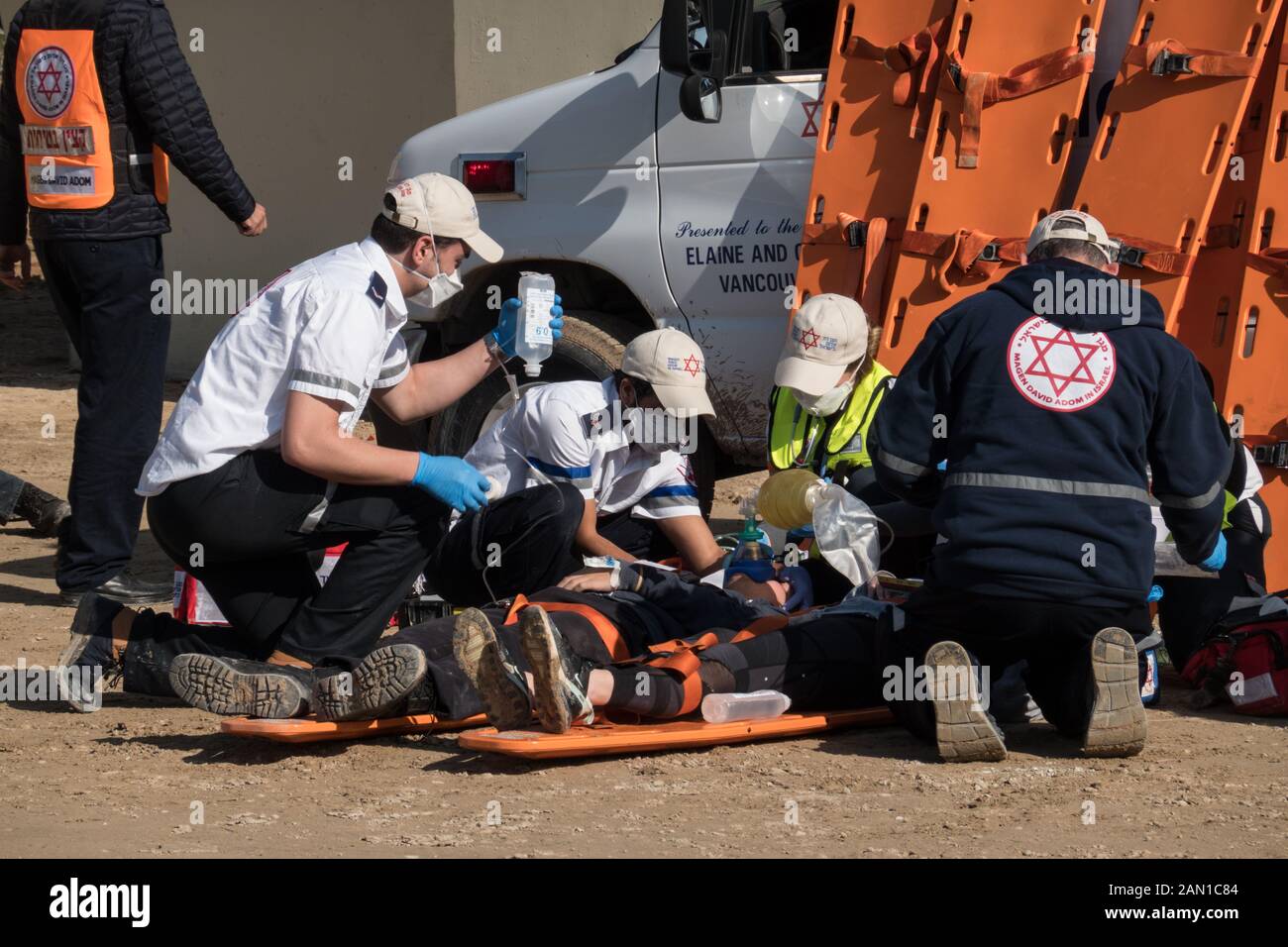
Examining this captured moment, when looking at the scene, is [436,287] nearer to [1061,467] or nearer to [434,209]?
[434,209]

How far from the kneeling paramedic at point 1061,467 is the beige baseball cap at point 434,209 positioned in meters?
1.41

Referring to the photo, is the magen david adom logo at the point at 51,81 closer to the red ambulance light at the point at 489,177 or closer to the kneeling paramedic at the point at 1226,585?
the red ambulance light at the point at 489,177

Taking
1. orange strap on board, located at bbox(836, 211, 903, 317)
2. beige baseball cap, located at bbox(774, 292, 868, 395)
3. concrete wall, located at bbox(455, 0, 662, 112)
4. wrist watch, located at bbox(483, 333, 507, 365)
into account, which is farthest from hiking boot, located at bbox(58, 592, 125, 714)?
concrete wall, located at bbox(455, 0, 662, 112)

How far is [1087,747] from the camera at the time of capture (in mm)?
4609

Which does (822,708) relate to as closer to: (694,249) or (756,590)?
(756,590)

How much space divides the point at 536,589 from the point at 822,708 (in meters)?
1.05

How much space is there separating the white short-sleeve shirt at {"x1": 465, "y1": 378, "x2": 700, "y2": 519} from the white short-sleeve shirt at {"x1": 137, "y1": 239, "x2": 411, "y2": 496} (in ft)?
2.77

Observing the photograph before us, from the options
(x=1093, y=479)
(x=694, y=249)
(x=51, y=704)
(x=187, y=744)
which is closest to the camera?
(x=1093, y=479)

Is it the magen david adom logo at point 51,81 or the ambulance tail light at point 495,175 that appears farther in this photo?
the ambulance tail light at point 495,175

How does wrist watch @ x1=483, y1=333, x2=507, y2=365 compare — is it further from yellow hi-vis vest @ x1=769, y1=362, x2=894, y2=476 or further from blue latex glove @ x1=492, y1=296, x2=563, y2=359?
yellow hi-vis vest @ x1=769, y1=362, x2=894, y2=476

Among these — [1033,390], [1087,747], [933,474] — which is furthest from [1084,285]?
[1087,747]

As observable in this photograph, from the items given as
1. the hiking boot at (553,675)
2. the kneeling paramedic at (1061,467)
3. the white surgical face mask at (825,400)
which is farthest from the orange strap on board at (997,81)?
the hiking boot at (553,675)

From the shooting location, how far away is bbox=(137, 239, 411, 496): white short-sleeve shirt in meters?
4.83

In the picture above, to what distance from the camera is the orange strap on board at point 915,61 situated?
6.82 m
